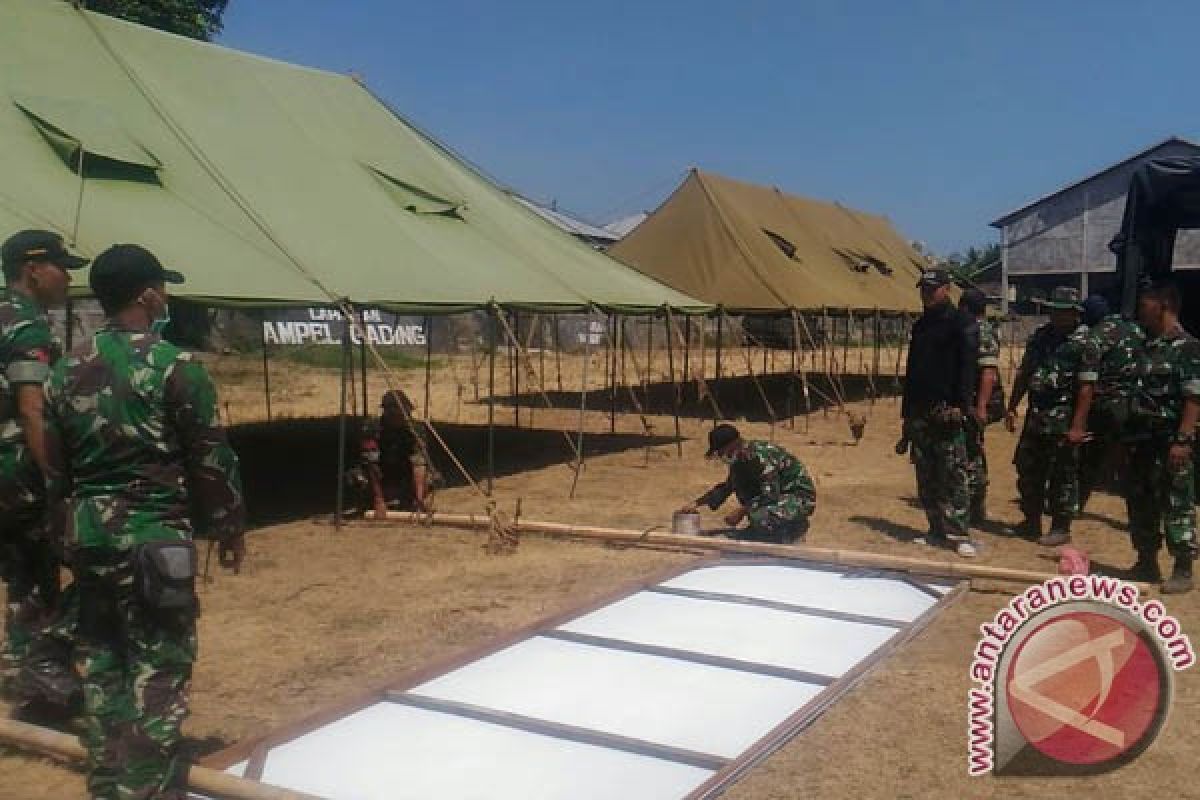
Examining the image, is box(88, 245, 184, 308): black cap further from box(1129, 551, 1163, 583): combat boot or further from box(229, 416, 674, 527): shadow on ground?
box(1129, 551, 1163, 583): combat boot

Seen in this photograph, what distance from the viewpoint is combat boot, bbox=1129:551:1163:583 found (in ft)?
17.2

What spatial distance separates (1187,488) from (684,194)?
386 inches

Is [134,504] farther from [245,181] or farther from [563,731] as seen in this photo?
[245,181]

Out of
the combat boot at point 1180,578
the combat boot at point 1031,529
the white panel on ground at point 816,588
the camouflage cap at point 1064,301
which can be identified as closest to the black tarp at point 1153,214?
the camouflage cap at point 1064,301

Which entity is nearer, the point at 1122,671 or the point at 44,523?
the point at 1122,671

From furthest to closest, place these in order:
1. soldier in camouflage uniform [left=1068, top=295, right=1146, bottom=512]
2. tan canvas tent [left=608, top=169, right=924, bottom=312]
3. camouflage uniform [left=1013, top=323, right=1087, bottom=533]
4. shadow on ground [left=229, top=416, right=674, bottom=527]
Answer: tan canvas tent [left=608, top=169, right=924, bottom=312], shadow on ground [left=229, top=416, right=674, bottom=527], camouflage uniform [left=1013, top=323, right=1087, bottom=533], soldier in camouflage uniform [left=1068, top=295, right=1146, bottom=512]

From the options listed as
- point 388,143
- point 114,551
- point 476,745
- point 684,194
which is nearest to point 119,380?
point 114,551

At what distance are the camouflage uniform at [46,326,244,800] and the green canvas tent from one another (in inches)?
139

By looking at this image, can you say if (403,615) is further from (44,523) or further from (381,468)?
(381,468)

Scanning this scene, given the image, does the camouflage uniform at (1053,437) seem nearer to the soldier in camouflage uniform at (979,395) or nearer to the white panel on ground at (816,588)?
the soldier in camouflage uniform at (979,395)

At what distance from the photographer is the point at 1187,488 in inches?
198

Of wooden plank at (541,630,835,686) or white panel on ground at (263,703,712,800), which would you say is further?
wooden plank at (541,630,835,686)

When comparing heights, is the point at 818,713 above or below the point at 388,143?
below

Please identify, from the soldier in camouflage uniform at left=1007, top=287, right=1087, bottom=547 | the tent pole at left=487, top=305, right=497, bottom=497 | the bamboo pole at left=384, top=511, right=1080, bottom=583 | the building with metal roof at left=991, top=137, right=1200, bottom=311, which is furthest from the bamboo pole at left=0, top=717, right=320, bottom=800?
the building with metal roof at left=991, top=137, right=1200, bottom=311
